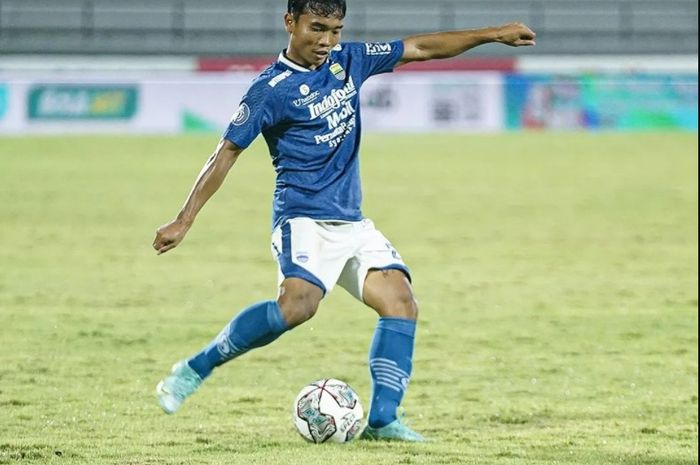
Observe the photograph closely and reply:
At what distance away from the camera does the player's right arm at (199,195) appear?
4688mm

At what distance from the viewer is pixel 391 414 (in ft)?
16.8

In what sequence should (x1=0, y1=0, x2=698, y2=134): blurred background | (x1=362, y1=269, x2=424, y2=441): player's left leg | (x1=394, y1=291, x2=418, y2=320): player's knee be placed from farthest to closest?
(x1=0, y1=0, x2=698, y2=134): blurred background, (x1=394, y1=291, x2=418, y2=320): player's knee, (x1=362, y1=269, x2=424, y2=441): player's left leg

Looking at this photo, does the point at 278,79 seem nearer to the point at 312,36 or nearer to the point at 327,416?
the point at 312,36

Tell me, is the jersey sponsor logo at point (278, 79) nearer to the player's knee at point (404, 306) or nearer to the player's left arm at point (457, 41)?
the player's left arm at point (457, 41)

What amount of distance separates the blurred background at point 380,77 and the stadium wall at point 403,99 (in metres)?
0.02

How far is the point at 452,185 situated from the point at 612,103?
6593 mm

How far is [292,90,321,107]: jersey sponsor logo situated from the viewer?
5.05 meters

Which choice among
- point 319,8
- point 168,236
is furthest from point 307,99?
point 168,236

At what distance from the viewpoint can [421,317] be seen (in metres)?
8.96

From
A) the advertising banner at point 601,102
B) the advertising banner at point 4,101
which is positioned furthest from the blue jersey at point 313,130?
the advertising banner at point 4,101

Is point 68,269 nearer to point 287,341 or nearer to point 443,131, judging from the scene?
point 287,341

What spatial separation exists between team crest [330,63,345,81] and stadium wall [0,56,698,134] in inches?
611

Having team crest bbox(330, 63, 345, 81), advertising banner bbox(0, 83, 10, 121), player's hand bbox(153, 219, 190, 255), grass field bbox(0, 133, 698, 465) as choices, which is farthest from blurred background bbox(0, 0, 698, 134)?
player's hand bbox(153, 219, 190, 255)

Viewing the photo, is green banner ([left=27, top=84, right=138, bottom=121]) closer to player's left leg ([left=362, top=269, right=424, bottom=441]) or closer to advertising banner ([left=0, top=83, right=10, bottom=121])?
advertising banner ([left=0, top=83, right=10, bottom=121])
